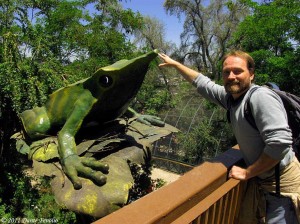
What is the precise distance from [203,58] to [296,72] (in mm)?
11689

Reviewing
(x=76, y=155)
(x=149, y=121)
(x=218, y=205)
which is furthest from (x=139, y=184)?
(x=218, y=205)

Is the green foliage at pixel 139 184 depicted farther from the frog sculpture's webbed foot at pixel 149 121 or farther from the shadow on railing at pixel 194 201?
the shadow on railing at pixel 194 201

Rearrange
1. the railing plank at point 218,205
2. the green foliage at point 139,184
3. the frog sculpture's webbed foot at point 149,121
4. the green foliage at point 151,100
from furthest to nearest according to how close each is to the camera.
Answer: the green foliage at point 151,100 < the green foliage at point 139,184 < the frog sculpture's webbed foot at point 149,121 < the railing plank at point 218,205

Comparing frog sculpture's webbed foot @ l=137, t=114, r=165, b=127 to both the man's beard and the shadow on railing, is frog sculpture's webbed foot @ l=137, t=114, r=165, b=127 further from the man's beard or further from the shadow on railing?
the man's beard

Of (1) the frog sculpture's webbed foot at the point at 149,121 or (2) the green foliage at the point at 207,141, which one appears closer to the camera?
(1) the frog sculpture's webbed foot at the point at 149,121

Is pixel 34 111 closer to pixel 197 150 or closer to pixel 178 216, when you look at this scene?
pixel 178 216

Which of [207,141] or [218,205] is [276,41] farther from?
[218,205]

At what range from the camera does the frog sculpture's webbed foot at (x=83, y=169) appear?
216cm

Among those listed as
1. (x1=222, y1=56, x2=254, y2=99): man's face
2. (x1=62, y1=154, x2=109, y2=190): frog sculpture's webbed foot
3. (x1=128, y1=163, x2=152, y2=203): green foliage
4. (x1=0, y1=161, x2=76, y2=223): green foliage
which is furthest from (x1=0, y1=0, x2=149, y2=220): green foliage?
(x1=222, y1=56, x2=254, y2=99): man's face

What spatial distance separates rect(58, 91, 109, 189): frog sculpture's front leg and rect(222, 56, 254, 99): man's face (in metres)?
0.98

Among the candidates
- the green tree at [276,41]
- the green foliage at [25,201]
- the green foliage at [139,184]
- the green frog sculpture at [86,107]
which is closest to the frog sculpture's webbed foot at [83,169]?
the green frog sculpture at [86,107]

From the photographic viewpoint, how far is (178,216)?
1379mm

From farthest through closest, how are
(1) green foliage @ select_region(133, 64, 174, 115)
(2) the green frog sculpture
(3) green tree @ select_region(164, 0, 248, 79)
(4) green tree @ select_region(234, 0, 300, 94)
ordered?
(3) green tree @ select_region(164, 0, 248, 79) < (1) green foliage @ select_region(133, 64, 174, 115) < (4) green tree @ select_region(234, 0, 300, 94) < (2) the green frog sculpture

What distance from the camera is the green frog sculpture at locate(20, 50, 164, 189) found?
7.61 ft
